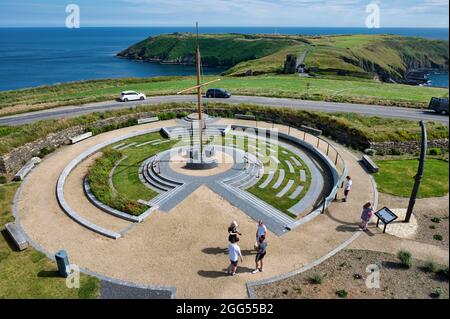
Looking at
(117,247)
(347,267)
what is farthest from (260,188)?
(117,247)

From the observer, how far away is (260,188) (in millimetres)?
22391

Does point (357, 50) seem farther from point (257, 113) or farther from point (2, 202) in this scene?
point (2, 202)

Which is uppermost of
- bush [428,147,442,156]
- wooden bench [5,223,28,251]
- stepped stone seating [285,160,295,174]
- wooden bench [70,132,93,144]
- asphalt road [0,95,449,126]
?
asphalt road [0,95,449,126]

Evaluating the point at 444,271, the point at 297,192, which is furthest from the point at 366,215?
the point at 297,192

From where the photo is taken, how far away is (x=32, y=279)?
1392cm

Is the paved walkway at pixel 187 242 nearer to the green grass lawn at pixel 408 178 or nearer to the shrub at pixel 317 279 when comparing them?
the shrub at pixel 317 279

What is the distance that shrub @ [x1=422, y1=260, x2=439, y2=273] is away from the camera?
14.0 m

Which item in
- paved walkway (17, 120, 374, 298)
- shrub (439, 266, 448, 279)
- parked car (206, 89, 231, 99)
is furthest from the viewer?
parked car (206, 89, 231, 99)

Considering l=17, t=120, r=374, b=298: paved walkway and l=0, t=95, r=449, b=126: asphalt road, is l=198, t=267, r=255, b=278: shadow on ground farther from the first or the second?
l=0, t=95, r=449, b=126: asphalt road

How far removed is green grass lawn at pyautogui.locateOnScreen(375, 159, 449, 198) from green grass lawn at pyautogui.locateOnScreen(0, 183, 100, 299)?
64.8ft

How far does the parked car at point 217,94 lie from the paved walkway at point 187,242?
88.1 feet

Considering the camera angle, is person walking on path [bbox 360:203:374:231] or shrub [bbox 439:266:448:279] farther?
person walking on path [bbox 360:203:374:231]

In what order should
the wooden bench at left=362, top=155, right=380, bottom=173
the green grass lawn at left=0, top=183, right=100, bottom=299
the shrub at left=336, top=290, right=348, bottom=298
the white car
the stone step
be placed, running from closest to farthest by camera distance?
the shrub at left=336, top=290, right=348, bottom=298
the green grass lawn at left=0, top=183, right=100, bottom=299
the stone step
the wooden bench at left=362, top=155, right=380, bottom=173
the white car

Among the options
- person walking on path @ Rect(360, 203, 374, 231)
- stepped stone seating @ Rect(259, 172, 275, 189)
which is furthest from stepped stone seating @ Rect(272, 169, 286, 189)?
person walking on path @ Rect(360, 203, 374, 231)
